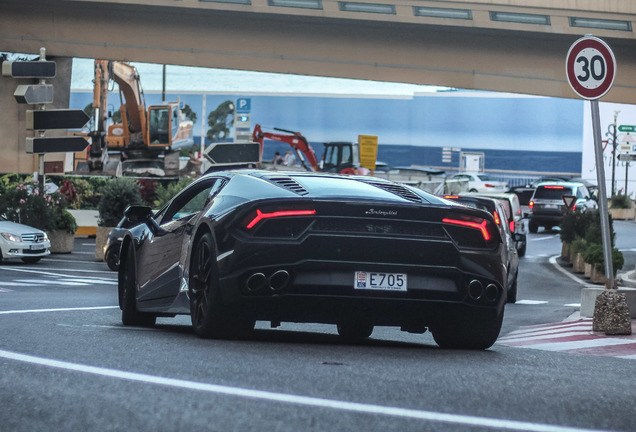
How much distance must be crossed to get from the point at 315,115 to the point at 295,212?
7034 cm

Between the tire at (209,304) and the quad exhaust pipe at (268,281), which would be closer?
the quad exhaust pipe at (268,281)

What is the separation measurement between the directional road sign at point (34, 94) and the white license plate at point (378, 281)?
2572 centimetres

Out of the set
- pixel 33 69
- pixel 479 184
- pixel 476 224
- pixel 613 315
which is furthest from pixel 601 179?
pixel 479 184

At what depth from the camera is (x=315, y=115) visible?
78000 mm

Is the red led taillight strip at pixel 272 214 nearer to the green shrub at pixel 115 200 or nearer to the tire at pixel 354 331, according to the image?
the tire at pixel 354 331

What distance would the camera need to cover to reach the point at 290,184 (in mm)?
8461

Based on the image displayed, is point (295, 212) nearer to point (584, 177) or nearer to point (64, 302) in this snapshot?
point (64, 302)

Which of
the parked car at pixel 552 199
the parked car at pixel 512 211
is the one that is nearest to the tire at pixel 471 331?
the parked car at pixel 512 211

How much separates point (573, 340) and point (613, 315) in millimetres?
494

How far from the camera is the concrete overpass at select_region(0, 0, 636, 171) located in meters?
32.1

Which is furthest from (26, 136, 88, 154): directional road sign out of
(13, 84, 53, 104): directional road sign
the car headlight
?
the car headlight

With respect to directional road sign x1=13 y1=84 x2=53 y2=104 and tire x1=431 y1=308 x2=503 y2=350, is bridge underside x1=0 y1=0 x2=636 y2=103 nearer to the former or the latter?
directional road sign x1=13 y1=84 x2=53 y2=104

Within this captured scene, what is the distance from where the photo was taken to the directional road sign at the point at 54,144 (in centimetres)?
3172

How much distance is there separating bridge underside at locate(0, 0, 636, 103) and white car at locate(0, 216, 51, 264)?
244 inches
